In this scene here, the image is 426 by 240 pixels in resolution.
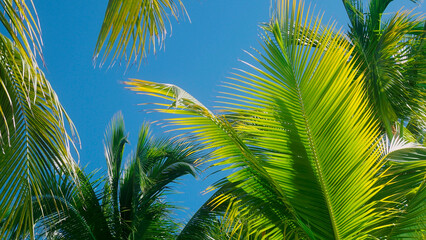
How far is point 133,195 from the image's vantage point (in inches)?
394

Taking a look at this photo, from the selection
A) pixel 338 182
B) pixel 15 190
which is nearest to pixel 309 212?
pixel 338 182

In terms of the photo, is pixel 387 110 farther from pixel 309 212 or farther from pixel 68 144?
pixel 68 144

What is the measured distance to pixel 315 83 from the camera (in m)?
3.83

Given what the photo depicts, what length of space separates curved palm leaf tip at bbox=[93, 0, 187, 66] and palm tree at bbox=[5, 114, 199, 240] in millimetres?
5981

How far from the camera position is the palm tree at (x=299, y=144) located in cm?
379

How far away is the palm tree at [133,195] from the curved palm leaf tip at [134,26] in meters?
5.98

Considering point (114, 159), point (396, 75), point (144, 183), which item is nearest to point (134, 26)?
point (396, 75)

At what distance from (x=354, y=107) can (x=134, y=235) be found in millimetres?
6825

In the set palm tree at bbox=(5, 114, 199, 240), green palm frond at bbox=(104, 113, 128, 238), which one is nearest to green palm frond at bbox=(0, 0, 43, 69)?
palm tree at bbox=(5, 114, 199, 240)

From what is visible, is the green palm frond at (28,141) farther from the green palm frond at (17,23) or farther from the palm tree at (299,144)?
the palm tree at (299,144)

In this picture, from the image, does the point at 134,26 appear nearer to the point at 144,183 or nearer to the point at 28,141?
the point at 28,141

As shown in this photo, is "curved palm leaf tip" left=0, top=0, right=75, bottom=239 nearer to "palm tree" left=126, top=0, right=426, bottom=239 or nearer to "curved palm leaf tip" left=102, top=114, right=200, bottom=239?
"palm tree" left=126, top=0, right=426, bottom=239

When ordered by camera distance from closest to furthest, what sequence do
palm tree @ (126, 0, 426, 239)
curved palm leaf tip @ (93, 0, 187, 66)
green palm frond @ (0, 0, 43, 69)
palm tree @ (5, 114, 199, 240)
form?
green palm frond @ (0, 0, 43, 69), curved palm leaf tip @ (93, 0, 187, 66), palm tree @ (126, 0, 426, 239), palm tree @ (5, 114, 199, 240)

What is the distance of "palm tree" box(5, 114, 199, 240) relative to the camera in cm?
951
